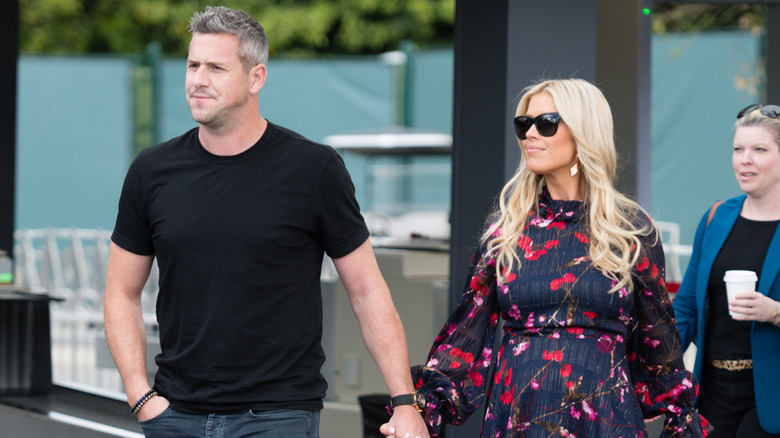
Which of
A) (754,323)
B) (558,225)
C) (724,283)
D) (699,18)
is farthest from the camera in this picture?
(699,18)

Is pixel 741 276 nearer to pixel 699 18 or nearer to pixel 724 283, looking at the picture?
pixel 724 283

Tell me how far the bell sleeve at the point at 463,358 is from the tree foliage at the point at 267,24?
662 inches

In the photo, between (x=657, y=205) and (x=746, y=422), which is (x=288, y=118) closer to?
(x=657, y=205)

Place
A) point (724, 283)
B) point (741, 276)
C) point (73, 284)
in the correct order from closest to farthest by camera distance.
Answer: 1. point (741, 276)
2. point (724, 283)
3. point (73, 284)

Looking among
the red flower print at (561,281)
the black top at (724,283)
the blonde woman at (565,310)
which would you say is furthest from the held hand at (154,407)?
the black top at (724,283)

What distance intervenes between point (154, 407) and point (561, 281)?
3.74ft

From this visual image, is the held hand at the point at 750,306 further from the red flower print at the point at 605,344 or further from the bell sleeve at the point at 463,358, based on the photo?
the bell sleeve at the point at 463,358

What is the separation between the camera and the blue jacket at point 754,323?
3.47 m

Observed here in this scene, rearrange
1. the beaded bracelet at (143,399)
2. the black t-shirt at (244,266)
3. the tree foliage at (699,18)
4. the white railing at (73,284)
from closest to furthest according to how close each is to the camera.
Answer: the black t-shirt at (244,266) < the beaded bracelet at (143,399) < the white railing at (73,284) < the tree foliage at (699,18)

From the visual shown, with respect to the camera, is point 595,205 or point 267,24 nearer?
point 595,205

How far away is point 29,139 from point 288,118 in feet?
12.8

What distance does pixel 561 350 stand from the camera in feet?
9.25

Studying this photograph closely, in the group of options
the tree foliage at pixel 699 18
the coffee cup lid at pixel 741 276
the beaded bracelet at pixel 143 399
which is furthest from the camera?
the tree foliage at pixel 699 18

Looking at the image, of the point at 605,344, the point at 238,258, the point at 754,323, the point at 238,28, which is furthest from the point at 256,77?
the point at 754,323
